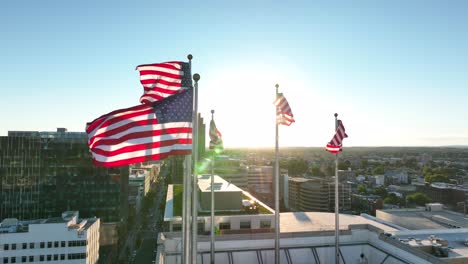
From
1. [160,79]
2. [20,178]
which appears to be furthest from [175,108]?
[20,178]

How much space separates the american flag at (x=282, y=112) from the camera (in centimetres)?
1977

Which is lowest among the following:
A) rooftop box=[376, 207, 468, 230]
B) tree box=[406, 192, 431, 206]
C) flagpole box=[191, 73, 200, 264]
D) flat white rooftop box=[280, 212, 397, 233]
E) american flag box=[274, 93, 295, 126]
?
tree box=[406, 192, 431, 206]

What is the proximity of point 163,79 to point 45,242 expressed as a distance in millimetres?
56412

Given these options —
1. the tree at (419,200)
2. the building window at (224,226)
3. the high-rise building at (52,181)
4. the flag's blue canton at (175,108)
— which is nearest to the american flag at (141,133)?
the flag's blue canton at (175,108)

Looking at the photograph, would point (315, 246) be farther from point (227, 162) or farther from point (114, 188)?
point (227, 162)

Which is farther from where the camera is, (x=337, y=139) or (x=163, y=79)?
(x=337, y=139)

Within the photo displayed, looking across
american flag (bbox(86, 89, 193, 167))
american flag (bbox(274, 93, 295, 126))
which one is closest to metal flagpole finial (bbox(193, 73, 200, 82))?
american flag (bbox(86, 89, 193, 167))

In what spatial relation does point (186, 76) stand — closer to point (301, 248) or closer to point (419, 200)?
point (301, 248)

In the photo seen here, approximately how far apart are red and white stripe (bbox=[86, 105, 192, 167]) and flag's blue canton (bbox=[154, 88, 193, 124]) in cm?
19

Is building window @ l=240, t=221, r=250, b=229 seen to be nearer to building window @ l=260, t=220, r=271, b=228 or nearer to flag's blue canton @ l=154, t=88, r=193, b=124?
building window @ l=260, t=220, r=271, b=228

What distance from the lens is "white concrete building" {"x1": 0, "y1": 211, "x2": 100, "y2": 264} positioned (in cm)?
5472

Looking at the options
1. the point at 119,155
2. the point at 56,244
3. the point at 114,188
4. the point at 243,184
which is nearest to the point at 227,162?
the point at 243,184

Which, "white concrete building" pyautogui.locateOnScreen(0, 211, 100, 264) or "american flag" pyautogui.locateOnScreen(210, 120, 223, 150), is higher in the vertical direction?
"american flag" pyautogui.locateOnScreen(210, 120, 223, 150)

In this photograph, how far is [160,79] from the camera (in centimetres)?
1323
